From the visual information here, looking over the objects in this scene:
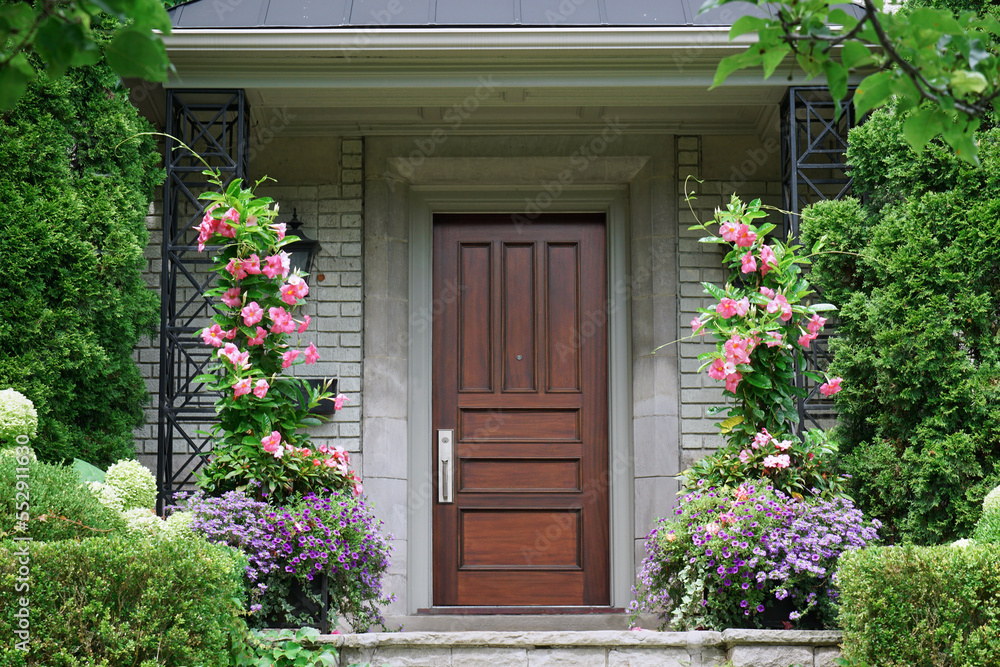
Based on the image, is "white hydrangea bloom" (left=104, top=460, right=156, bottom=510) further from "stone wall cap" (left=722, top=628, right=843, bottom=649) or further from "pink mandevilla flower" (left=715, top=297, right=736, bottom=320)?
"pink mandevilla flower" (left=715, top=297, right=736, bottom=320)

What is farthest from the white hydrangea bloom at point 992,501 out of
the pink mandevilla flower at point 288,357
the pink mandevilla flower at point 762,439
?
the pink mandevilla flower at point 288,357

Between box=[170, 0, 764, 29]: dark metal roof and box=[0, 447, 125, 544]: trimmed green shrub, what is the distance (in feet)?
8.39

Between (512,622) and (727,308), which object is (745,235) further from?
(512,622)

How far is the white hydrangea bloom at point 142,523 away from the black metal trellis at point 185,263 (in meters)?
1.02

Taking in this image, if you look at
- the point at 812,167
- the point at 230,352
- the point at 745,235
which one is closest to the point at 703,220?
the point at 812,167

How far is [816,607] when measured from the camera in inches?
138

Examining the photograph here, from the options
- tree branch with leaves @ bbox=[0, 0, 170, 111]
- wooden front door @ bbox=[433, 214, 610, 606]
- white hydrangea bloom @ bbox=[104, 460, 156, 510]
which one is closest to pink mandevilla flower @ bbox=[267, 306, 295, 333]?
white hydrangea bloom @ bbox=[104, 460, 156, 510]

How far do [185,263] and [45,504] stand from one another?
2585 millimetres

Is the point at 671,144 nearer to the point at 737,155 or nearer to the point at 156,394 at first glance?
the point at 737,155

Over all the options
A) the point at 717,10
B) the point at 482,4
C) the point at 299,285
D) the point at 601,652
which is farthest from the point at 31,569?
the point at 717,10

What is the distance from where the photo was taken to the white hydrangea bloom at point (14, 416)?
318 centimetres

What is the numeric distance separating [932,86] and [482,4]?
3514 millimetres

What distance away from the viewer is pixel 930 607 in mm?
2762

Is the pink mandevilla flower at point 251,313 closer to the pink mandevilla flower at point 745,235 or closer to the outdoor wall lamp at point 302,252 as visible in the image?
the outdoor wall lamp at point 302,252
